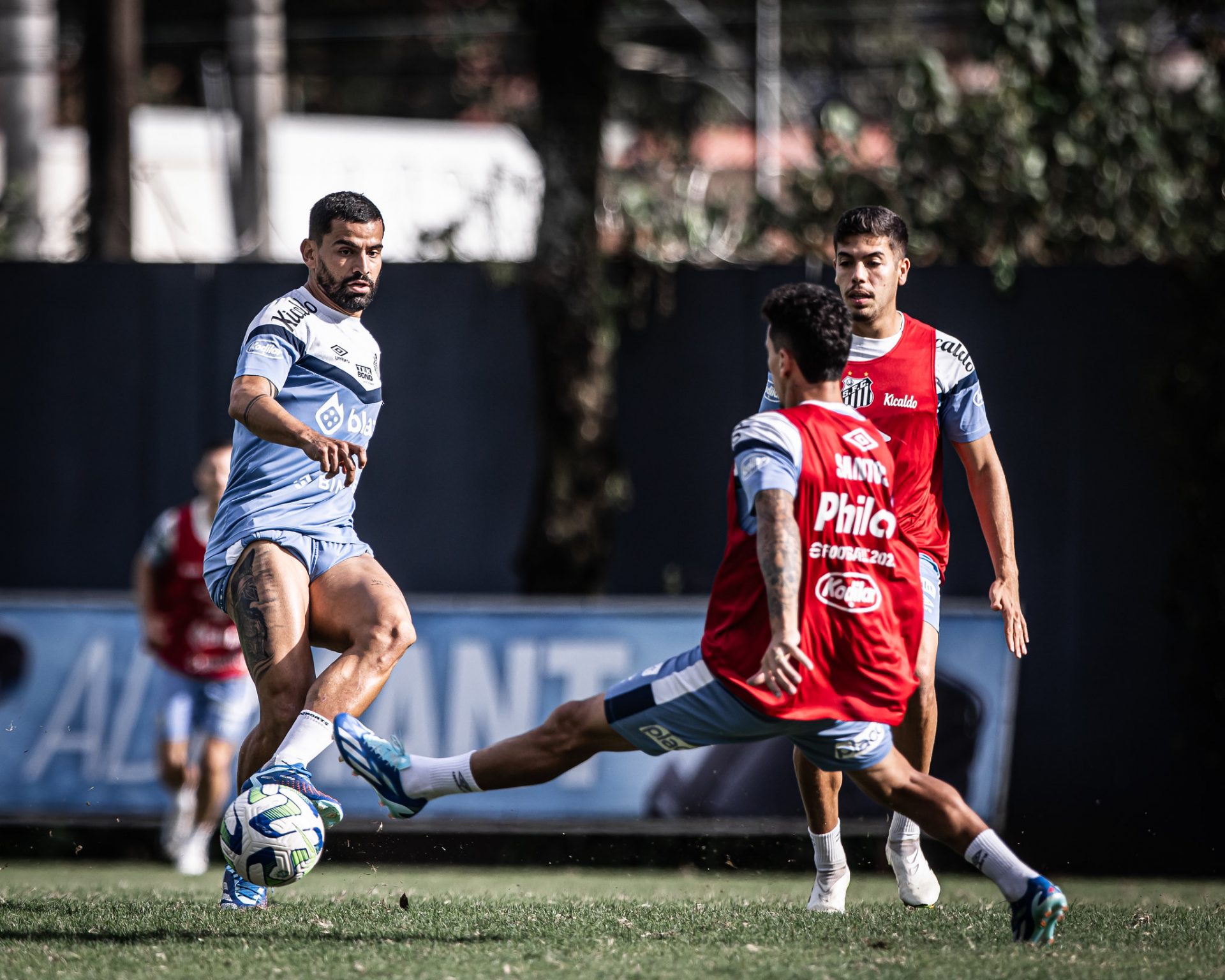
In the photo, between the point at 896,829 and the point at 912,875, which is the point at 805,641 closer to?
the point at 896,829

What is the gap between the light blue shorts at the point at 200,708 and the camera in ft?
30.3

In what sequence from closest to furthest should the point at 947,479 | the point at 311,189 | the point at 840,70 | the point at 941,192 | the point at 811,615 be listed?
1. the point at 811,615
2. the point at 947,479
3. the point at 941,192
4. the point at 311,189
5. the point at 840,70

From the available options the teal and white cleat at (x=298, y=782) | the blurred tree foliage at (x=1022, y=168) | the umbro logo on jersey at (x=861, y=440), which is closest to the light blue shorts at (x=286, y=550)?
the teal and white cleat at (x=298, y=782)

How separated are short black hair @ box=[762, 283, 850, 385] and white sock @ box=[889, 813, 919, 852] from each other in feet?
7.03

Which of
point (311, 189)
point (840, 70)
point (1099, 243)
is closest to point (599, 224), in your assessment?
point (1099, 243)

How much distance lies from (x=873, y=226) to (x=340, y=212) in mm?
2086

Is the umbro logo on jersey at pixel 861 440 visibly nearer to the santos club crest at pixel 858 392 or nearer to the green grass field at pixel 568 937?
the santos club crest at pixel 858 392

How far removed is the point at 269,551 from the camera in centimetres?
591

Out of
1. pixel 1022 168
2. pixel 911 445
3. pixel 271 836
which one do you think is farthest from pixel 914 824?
pixel 1022 168

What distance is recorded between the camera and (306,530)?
6027 millimetres

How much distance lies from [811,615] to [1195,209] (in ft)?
25.1

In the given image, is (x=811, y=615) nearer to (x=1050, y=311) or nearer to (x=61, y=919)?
(x=61, y=919)

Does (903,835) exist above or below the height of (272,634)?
below

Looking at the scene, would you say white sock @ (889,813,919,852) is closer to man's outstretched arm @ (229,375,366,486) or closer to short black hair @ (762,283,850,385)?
short black hair @ (762,283,850,385)
